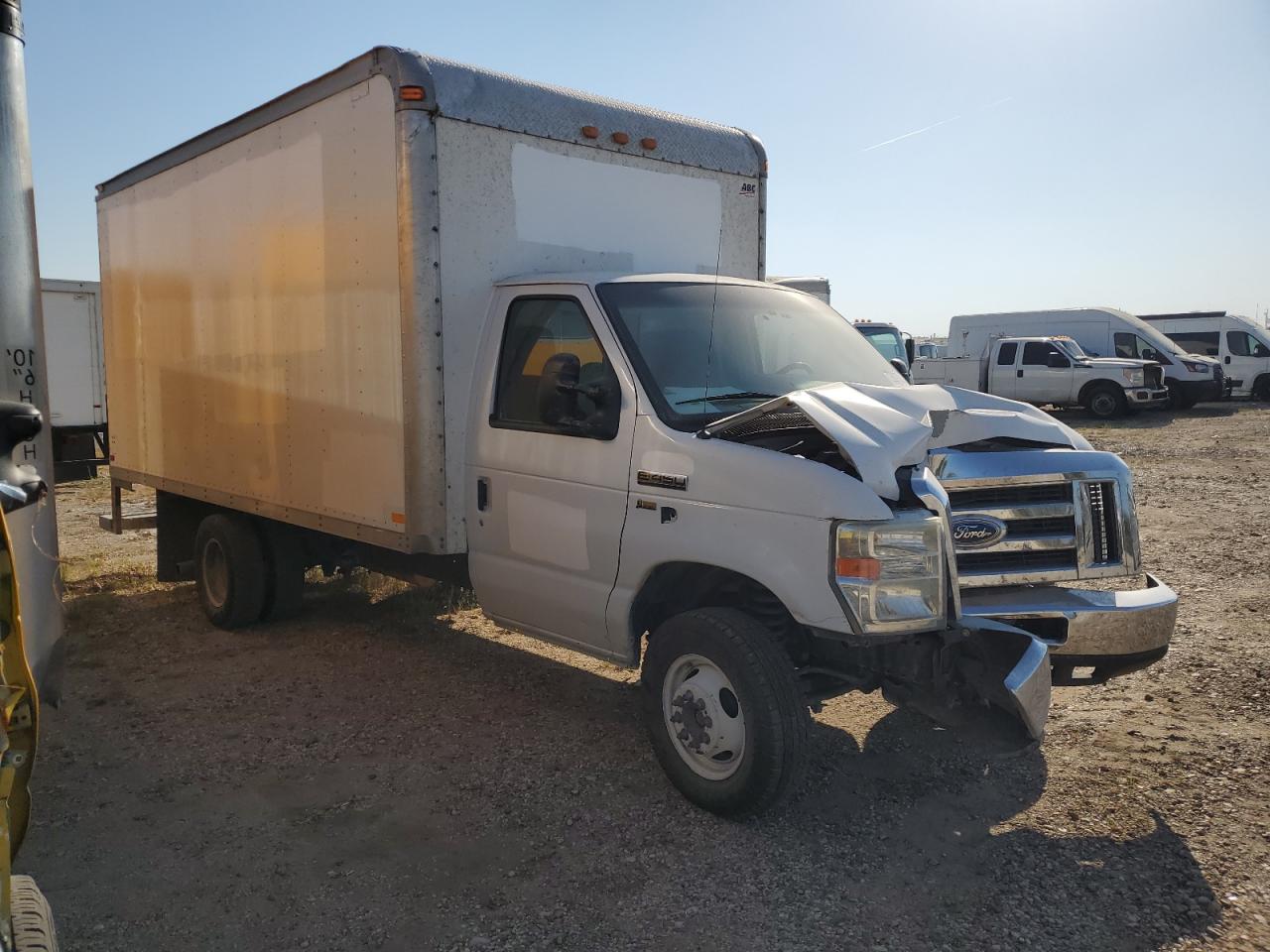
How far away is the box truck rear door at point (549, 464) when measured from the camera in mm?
4848

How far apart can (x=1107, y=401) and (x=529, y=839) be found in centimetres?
2254

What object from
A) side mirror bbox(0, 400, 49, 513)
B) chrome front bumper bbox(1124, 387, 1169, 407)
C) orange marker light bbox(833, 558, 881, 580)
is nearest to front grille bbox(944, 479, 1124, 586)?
orange marker light bbox(833, 558, 881, 580)

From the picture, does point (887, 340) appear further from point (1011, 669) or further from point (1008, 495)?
point (1011, 669)

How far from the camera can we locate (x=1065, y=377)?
24094mm

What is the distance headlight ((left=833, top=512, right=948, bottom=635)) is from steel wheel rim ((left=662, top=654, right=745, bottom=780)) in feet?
2.18

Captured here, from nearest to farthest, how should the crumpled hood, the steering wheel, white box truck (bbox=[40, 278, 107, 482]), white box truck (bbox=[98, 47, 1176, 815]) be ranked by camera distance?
the crumpled hood → white box truck (bbox=[98, 47, 1176, 815]) → the steering wheel → white box truck (bbox=[40, 278, 107, 482])

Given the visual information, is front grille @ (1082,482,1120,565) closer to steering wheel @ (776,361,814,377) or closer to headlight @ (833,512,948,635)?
headlight @ (833,512,948,635)

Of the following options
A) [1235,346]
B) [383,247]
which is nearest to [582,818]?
[383,247]

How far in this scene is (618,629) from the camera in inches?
191

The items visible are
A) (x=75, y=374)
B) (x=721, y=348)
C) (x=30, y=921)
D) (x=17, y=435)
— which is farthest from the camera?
(x=75, y=374)

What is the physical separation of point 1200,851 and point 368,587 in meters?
6.66

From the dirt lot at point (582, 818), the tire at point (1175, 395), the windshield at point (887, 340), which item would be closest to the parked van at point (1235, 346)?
the tire at point (1175, 395)

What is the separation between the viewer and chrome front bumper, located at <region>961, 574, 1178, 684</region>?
14.0 ft

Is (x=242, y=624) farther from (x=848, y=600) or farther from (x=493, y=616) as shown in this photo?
(x=848, y=600)
